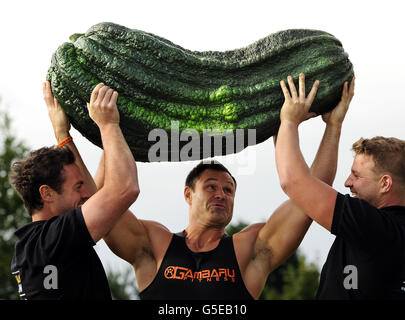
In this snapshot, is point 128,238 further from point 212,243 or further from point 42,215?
point 42,215

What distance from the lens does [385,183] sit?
4453 millimetres

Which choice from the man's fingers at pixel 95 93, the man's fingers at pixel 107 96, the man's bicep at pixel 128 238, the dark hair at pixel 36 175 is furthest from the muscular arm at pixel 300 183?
the dark hair at pixel 36 175

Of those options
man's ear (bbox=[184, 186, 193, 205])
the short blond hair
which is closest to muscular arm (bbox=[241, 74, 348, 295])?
the short blond hair

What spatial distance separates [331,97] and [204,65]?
115 cm

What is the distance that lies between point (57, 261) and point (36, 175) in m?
0.73

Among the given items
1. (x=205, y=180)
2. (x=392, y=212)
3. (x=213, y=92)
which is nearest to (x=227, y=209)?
(x=205, y=180)

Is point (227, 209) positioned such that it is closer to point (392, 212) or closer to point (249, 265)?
point (249, 265)

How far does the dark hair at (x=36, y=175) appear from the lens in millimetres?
4379

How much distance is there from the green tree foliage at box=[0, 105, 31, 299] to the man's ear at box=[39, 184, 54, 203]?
51.0 ft

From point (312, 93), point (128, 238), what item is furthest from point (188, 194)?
point (312, 93)

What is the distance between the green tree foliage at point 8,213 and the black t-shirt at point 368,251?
1658cm

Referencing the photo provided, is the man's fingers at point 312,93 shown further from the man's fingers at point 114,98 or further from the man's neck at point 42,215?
the man's neck at point 42,215
